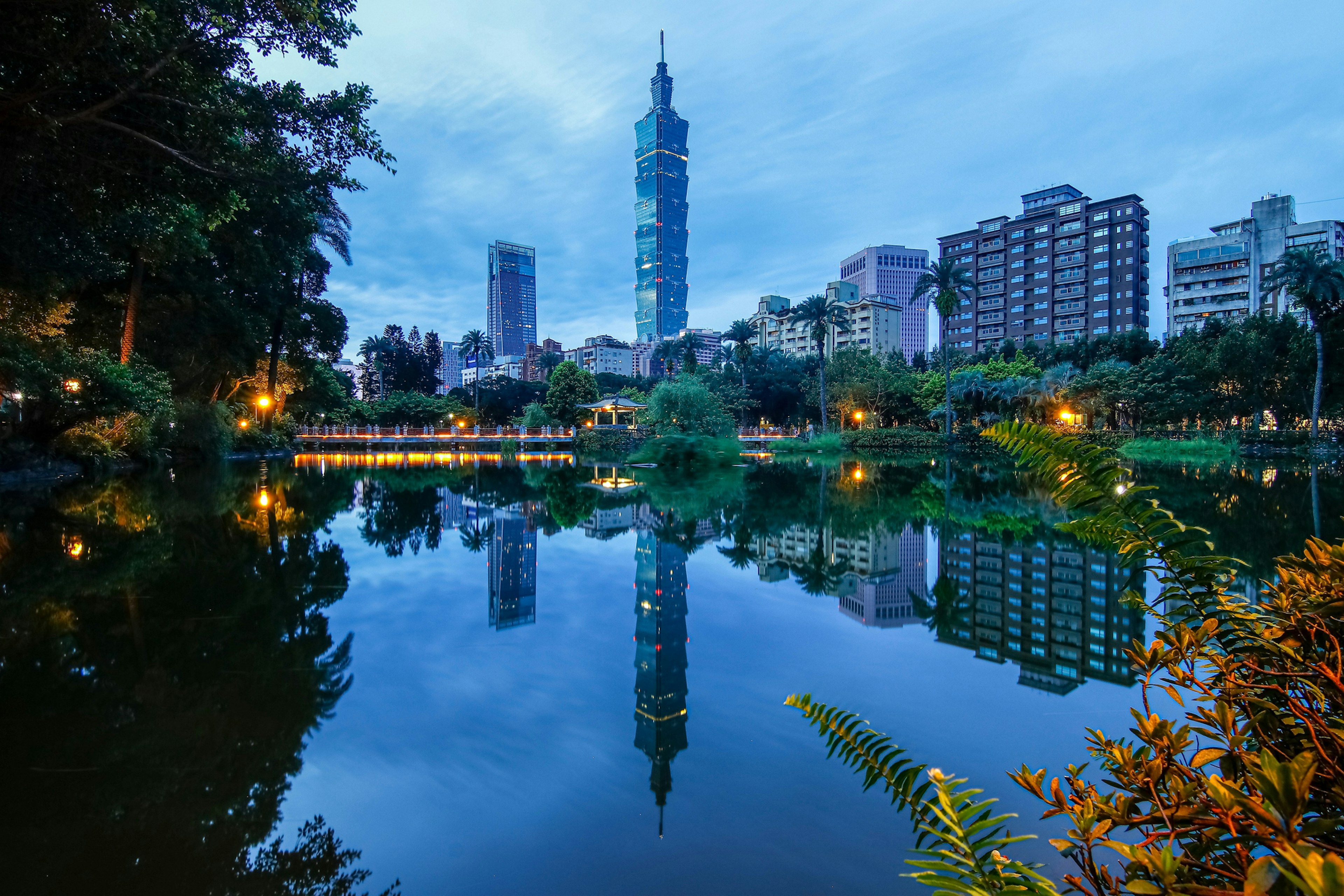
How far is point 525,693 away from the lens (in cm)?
387

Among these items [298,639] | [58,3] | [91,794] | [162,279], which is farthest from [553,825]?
[162,279]

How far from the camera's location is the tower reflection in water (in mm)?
3182

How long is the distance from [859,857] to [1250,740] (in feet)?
4.48

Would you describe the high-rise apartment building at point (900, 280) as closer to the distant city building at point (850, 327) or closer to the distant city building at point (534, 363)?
the distant city building at point (850, 327)

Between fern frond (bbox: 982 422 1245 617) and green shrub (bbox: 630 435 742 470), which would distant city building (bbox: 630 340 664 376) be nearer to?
green shrub (bbox: 630 435 742 470)

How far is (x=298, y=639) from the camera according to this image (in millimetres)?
4609

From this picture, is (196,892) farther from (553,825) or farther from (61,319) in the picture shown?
(61,319)

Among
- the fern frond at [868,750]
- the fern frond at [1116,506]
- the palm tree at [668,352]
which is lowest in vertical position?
the fern frond at [868,750]

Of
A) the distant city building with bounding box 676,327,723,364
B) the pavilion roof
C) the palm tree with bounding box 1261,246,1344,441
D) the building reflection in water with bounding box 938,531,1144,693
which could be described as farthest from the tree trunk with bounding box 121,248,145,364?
the distant city building with bounding box 676,327,723,364

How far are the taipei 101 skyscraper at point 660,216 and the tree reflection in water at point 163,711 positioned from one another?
6202 inches

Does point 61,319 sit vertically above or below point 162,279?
below

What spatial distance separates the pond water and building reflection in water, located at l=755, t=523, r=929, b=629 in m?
0.06

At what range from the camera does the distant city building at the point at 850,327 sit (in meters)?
102

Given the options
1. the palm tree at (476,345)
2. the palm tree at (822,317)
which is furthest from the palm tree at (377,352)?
the palm tree at (822,317)
